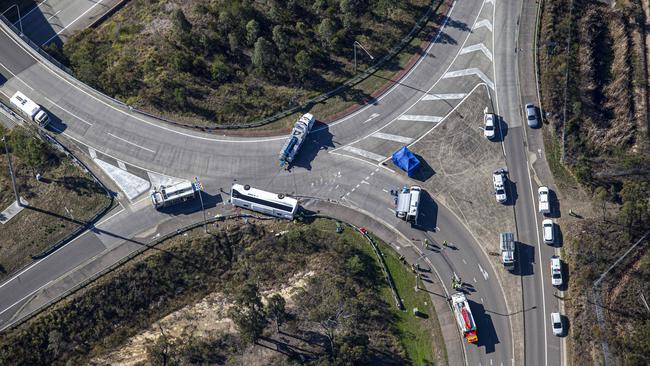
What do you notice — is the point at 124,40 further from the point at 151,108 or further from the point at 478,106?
the point at 478,106

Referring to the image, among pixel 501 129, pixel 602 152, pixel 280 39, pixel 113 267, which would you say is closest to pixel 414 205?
pixel 501 129

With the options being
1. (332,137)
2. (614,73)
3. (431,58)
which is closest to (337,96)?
(332,137)

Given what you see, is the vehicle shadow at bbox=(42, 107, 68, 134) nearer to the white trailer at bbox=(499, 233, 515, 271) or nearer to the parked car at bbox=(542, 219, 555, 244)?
the white trailer at bbox=(499, 233, 515, 271)

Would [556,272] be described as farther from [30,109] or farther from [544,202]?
[30,109]

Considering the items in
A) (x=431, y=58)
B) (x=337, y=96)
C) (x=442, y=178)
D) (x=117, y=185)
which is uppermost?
(x=431, y=58)

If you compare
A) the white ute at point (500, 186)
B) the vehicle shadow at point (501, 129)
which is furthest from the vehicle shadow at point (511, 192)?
the vehicle shadow at point (501, 129)

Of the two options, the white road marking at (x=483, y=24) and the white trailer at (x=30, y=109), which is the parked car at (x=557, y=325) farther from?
the white trailer at (x=30, y=109)
